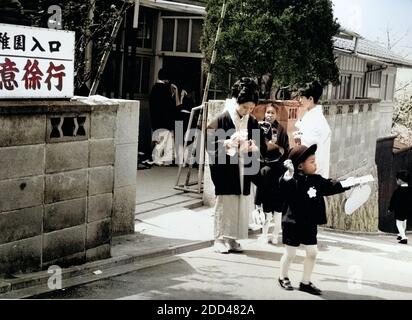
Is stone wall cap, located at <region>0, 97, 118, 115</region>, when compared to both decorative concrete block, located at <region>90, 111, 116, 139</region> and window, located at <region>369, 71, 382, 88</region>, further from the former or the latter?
window, located at <region>369, 71, 382, 88</region>

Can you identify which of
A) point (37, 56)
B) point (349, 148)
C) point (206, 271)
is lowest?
point (206, 271)

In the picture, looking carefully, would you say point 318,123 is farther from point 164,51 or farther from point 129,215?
point 164,51

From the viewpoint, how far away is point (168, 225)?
889 cm

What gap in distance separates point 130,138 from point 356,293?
3.87 metres

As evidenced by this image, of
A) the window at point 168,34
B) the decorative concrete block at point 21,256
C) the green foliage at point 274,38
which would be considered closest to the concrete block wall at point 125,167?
the decorative concrete block at point 21,256

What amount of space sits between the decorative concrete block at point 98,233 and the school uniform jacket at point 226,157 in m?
1.67

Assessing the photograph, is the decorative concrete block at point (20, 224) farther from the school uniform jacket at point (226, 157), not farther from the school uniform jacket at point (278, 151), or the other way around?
the school uniform jacket at point (278, 151)

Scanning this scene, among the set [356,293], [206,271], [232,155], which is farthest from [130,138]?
[356,293]

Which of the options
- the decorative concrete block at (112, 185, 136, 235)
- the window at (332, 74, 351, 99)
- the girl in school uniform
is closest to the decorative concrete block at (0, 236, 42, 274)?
the decorative concrete block at (112, 185, 136, 235)

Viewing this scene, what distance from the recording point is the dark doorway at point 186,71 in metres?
14.7

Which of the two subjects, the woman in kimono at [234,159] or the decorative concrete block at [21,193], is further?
the woman in kimono at [234,159]

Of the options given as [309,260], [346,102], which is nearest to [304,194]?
[309,260]

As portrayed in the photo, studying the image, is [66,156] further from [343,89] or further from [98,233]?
[343,89]

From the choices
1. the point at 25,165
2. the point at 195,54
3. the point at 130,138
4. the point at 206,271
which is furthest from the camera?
the point at 195,54
